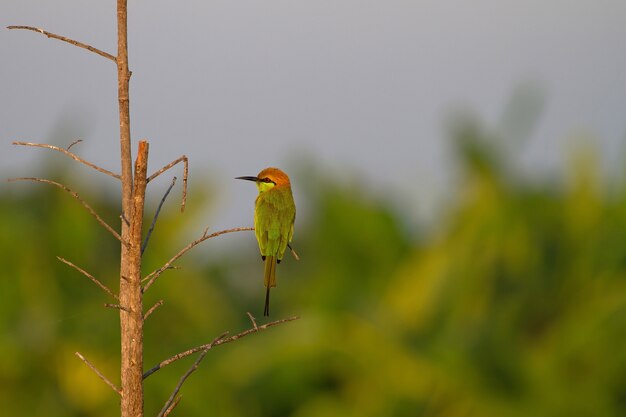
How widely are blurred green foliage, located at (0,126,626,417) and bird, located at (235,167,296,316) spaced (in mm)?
11564

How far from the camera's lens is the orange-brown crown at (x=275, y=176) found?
4.60 meters

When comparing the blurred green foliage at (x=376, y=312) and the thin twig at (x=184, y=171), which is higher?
the thin twig at (x=184, y=171)

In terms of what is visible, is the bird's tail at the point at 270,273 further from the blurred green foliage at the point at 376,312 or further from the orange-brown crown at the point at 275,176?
the blurred green foliage at the point at 376,312

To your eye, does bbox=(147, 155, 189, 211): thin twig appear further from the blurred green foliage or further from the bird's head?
the blurred green foliage

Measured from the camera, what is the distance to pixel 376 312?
1834 centimetres

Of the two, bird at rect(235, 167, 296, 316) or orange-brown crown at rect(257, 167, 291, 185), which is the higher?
orange-brown crown at rect(257, 167, 291, 185)

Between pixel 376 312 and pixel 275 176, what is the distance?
45.9 ft

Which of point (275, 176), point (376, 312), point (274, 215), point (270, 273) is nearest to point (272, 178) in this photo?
point (275, 176)

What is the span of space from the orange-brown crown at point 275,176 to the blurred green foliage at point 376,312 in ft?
38.2

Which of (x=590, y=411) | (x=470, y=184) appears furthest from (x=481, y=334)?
(x=470, y=184)

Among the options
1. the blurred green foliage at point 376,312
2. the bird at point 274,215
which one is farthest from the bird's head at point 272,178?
the blurred green foliage at point 376,312

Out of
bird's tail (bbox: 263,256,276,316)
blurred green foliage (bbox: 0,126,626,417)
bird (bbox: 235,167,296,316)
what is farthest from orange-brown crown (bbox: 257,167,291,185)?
blurred green foliage (bbox: 0,126,626,417)

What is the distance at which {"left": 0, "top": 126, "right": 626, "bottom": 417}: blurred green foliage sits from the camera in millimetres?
16578

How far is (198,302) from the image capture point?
2002 cm
